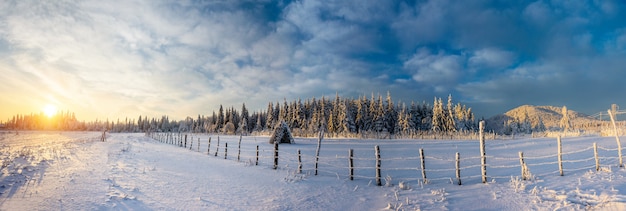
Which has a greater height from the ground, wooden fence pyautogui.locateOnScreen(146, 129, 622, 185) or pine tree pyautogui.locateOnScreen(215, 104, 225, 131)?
pine tree pyautogui.locateOnScreen(215, 104, 225, 131)

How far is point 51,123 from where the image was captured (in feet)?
515

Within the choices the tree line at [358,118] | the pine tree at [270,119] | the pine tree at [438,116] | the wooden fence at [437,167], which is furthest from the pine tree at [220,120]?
the wooden fence at [437,167]

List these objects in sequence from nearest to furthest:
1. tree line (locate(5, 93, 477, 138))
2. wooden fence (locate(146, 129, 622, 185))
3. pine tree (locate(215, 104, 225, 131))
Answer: wooden fence (locate(146, 129, 622, 185)) → tree line (locate(5, 93, 477, 138)) → pine tree (locate(215, 104, 225, 131))

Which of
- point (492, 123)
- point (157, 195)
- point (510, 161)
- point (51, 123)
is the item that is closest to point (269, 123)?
point (510, 161)

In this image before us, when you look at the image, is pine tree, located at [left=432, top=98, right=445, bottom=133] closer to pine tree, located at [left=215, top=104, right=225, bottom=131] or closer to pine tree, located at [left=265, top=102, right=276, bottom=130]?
pine tree, located at [left=265, top=102, right=276, bottom=130]

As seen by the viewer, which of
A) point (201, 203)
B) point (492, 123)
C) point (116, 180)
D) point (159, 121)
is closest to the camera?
point (201, 203)

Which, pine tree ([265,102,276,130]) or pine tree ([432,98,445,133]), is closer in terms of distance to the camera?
pine tree ([432,98,445,133])

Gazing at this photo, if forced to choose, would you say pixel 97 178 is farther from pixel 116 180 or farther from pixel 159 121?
pixel 159 121

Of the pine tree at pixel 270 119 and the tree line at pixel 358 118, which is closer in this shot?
the tree line at pixel 358 118

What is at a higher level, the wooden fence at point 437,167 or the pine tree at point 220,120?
the pine tree at point 220,120

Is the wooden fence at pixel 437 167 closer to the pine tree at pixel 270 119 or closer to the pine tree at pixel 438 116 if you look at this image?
the pine tree at pixel 438 116

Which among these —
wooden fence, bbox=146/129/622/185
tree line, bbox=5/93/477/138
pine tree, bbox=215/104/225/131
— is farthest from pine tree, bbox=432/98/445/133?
pine tree, bbox=215/104/225/131

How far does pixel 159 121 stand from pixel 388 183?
15616 centimetres

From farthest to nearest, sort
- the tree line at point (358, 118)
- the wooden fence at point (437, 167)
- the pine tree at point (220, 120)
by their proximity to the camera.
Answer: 1. the pine tree at point (220, 120)
2. the tree line at point (358, 118)
3. the wooden fence at point (437, 167)
